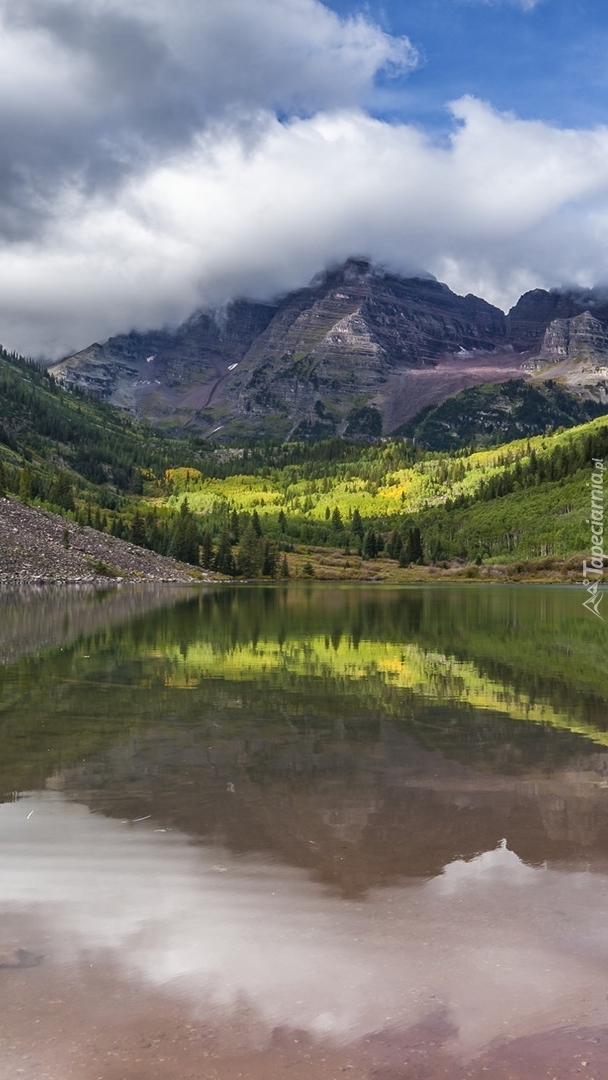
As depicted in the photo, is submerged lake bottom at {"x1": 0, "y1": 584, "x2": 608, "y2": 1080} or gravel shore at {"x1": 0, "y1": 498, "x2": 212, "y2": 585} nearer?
submerged lake bottom at {"x1": 0, "y1": 584, "x2": 608, "y2": 1080}

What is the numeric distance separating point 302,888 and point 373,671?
73.5 feet

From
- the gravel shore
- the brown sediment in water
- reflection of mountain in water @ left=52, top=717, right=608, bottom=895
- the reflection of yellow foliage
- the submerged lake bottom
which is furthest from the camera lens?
the gravel shore

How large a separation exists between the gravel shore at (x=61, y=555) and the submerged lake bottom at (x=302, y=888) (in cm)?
12008

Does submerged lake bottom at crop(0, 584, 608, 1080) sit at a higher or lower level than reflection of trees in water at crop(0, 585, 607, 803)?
higher

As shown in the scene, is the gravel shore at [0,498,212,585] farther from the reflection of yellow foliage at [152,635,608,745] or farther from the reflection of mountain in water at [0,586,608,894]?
the reflection of mountain in water at [0,586,608,894]

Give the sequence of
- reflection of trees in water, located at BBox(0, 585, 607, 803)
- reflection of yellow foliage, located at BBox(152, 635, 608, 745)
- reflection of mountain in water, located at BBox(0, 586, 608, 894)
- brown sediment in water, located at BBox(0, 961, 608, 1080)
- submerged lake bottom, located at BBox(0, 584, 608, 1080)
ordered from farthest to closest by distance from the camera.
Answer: reflection of yellow foliage, located at BBox(152, 635, 608, 745) → reflection of trees in water, located at BBox(0, 585, 607, 803) → reflection of mountain in water, located at BBox(0, 586, 608, 894) → submerged lake bottom, located at BBox(0, 584, 608, 1080) → brown sediment in water, located at BBox(0, 961, 608, 1080)

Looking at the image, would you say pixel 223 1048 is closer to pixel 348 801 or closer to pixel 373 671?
pixel 348 801

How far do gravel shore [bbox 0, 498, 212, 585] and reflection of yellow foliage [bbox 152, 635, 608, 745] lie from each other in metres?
101

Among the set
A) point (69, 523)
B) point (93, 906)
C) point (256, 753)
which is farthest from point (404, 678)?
point (69, 523)

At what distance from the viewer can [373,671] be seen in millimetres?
33188

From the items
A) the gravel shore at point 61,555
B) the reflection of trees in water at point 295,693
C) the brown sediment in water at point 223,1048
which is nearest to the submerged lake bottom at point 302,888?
the brown sediment in water at point 223,1048

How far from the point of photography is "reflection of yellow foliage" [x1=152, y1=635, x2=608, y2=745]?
82.8 ft

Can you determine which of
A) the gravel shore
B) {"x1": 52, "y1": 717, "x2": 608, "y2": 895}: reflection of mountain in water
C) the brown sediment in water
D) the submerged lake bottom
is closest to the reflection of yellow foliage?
the submerged lake bottom

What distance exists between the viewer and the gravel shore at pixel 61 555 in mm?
139375
